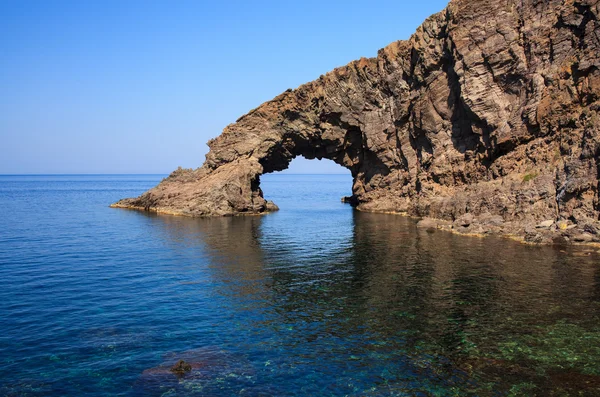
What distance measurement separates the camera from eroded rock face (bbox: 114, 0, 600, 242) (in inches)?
2223

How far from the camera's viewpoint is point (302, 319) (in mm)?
28969

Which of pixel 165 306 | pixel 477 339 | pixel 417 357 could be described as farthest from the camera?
pixel 165 306

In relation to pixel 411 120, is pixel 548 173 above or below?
below

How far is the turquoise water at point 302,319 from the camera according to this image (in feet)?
67.9

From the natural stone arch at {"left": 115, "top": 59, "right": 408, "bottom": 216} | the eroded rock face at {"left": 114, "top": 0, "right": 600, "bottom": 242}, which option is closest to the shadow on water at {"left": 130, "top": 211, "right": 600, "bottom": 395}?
the eroded rock face at {"left": 114, "top": 0, "right": 600, "bottom": 242}

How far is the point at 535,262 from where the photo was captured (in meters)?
42.5

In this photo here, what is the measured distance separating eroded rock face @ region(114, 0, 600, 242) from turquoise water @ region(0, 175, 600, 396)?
11.0 meters

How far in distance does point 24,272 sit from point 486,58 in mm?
63498

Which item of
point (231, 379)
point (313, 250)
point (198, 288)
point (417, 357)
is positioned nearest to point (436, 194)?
point (313, 250)

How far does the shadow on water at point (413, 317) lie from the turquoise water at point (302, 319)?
112 mm

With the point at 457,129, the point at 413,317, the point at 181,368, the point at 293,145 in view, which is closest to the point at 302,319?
the point at 413,317

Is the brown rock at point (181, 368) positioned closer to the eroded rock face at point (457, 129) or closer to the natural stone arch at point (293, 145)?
the eroded rock face at point (457, 129)

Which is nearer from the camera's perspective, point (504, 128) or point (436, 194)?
point (504, 128)

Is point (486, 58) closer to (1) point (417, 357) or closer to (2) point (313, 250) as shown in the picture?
(2) point (313, 250)
